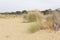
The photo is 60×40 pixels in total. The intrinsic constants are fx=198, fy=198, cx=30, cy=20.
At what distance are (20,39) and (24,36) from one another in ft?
2.48

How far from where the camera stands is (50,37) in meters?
10.4

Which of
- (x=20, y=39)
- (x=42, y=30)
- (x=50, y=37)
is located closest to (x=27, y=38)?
(x=20, y=39)

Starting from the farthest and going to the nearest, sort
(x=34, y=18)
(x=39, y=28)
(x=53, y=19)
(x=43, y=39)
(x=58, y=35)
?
(x=34, y=18)
(x=53, y=19)
(x=39, y=28)
(x=58, y=35)
(x=43, y=39)

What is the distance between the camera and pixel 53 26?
12773mm

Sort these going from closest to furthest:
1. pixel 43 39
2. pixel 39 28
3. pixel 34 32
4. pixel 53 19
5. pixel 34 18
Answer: pixel 43 39 → pixel 34 32 → pixel 39 28 → pixel 53 19 → pixel 34 18

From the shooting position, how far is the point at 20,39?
1023 centimetres

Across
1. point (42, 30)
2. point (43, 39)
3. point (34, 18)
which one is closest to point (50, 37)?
point (43, 39)

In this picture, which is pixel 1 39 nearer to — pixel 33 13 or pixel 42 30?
pixel 42 30

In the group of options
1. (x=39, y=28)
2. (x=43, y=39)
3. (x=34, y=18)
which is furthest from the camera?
(x=34, y=18)

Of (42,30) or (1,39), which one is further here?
(42,30)

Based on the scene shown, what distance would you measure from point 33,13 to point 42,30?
8.31m

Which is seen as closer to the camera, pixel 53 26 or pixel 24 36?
pixel 24 36

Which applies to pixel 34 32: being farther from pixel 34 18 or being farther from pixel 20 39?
pixel 34 18

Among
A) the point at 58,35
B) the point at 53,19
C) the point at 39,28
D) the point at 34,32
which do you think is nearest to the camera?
the point at 58,35
